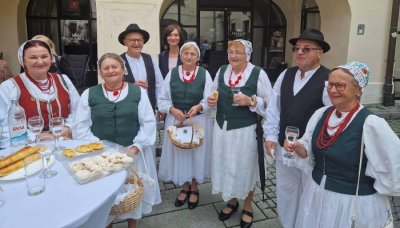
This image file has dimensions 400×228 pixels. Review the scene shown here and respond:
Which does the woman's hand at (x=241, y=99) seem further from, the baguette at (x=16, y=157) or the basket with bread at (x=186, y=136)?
the baguette at (x=16, y=157)

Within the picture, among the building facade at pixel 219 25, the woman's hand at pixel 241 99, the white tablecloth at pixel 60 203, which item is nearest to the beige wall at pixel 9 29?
the building facade at pixel 219 25

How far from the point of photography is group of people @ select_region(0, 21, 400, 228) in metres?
2.04

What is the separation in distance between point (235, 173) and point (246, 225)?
55cm

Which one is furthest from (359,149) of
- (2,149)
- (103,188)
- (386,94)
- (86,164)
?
(386,94)

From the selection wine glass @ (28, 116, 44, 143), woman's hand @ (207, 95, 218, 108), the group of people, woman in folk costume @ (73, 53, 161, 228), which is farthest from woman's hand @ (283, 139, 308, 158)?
wine glass @ (28, 116, 44, 143)

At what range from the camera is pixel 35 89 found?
2.79 m

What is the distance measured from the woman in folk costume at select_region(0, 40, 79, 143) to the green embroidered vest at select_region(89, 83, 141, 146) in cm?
32

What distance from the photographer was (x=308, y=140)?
233 centimetres

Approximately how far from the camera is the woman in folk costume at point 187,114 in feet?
11.1

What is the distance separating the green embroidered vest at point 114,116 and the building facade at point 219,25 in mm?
3936

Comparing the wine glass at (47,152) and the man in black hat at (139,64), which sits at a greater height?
the man in black hat at (139,64)

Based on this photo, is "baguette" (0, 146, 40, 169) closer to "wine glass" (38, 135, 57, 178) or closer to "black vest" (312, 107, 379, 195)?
"wine glass" (38, 135, 57, 178)

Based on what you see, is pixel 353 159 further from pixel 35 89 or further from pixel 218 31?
pixel 218 31

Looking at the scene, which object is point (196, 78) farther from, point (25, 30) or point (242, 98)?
point (25, 30)
